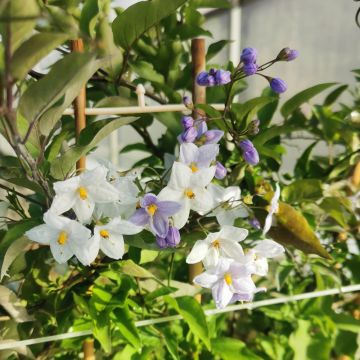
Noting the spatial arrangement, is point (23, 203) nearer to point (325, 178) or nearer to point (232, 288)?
A: point (232, 288)

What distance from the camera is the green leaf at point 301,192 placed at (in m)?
0.89

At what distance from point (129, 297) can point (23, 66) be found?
521 millimetres

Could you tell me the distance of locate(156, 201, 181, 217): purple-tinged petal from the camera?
633 millimetres

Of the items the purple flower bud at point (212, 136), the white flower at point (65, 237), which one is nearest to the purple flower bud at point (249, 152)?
the purple flower bud at point (212, 136)

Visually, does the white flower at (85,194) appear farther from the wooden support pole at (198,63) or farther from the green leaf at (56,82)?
the wooden support pole at (198,63)

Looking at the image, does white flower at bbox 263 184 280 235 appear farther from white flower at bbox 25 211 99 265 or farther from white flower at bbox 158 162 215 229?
white flower at bbox 25 211 99 265

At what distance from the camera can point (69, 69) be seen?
19.8 inches

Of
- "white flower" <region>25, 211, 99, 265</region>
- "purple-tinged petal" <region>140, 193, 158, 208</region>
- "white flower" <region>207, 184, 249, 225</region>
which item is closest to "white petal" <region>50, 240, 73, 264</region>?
"white flower" <region>25, 211, 99, 265</region>

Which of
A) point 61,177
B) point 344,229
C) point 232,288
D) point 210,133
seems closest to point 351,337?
point 344,229

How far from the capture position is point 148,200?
0.64 meters

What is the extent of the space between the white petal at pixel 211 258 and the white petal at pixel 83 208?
178 mm

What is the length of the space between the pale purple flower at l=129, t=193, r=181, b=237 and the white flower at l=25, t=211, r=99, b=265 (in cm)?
7

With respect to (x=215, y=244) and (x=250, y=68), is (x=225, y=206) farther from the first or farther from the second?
(x=250, y=68)

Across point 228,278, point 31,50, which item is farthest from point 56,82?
point 228,278
